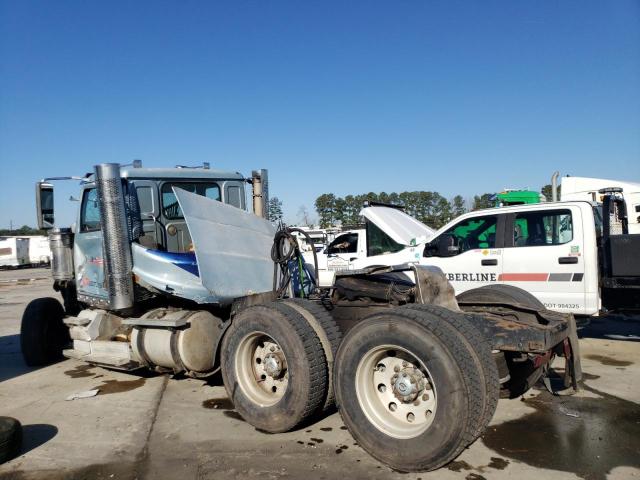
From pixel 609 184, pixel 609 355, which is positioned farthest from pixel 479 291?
pixel 609 184

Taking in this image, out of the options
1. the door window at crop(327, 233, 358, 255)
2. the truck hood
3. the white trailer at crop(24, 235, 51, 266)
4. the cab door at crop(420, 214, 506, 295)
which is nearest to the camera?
the cab door at crop(420, 214, 506, 295)

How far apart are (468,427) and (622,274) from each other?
4.54m

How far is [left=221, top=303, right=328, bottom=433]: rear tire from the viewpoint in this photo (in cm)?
382

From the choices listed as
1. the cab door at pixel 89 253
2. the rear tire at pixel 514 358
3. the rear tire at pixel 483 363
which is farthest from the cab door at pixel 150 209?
the rear tire at pixel 483 363

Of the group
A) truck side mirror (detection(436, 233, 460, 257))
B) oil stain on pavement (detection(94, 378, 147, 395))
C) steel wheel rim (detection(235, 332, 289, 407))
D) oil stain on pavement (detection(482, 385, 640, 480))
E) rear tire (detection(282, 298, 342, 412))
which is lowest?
oil stain on pavement (detection(482, 385, 640, 480))

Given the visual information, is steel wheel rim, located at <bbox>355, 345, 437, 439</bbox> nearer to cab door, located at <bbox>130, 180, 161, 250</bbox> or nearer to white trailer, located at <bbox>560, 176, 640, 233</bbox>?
cab door, located at <bbox>130, 180, 161, 250</bbox>

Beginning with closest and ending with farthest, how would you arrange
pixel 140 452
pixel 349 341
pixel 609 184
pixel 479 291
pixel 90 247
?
pixel 349 341 < pixel 140 452 < pixel 479 291 < pixel 90 247 < pixel 609 184

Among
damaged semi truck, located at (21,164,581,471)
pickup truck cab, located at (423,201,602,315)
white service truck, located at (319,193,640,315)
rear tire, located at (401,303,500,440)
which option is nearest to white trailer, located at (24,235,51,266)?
damaged semi truck, located at (21,164,581,471)

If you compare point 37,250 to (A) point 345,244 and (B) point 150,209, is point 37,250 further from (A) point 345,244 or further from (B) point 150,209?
(B) point 150,209

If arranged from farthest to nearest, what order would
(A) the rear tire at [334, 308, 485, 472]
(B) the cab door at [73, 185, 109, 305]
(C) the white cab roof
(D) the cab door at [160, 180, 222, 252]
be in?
(C) the white cab roof < (D) the cab door at [160, 180, 222, 252] < (B) the cab door at [73, 185, 109, 305] < (A) the rear tire at [334, 308, 485, 472]

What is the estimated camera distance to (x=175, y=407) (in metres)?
4.96

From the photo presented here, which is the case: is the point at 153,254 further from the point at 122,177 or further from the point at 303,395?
the point at 303,395

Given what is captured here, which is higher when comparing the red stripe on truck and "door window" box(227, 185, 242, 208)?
"door window" box(227, 185, 242, 208)

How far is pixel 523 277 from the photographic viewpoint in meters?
7.17
